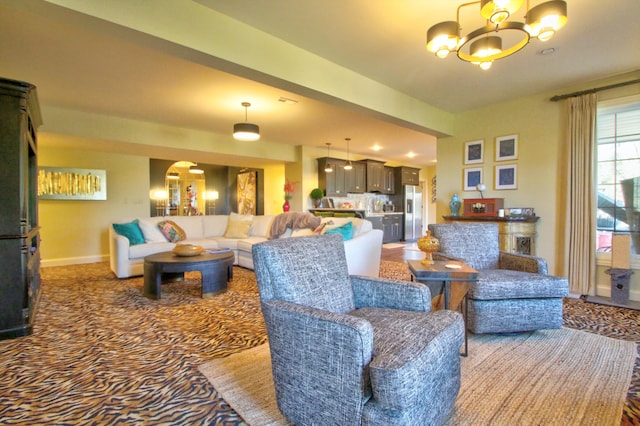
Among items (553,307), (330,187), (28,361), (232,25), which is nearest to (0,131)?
(28,361)

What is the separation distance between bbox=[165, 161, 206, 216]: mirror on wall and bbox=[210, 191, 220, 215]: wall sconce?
0.48ft

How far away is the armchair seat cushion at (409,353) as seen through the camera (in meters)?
1.11

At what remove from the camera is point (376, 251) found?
416 centimetres

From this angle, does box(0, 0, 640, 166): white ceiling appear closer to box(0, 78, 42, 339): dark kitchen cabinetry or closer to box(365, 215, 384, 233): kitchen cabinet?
box(0, 78, 42, 339): dark kitchen cabinetry

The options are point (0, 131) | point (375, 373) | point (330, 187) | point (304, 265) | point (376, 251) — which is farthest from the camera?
point (330, 187)

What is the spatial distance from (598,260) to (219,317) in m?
4.36

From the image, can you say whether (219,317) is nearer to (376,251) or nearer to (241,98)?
(376,251)

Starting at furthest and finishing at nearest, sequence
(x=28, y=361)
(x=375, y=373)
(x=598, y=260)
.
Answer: (x=598, y=260)
(x=28, y=361)
(x=375, y=373)

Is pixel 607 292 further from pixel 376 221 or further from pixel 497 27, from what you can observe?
pixel 376 221

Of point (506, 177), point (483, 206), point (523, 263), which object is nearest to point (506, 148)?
point (506, 177)

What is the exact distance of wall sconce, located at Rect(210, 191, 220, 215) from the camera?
31.0ft

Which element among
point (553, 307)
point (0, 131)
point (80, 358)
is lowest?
point (80, 358)

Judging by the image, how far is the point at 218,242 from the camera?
534cm

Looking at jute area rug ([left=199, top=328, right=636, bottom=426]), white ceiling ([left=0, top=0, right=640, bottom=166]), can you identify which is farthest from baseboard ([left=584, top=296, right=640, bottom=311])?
white ceiling ([left=0, top=0, right=640, bottom=166])
